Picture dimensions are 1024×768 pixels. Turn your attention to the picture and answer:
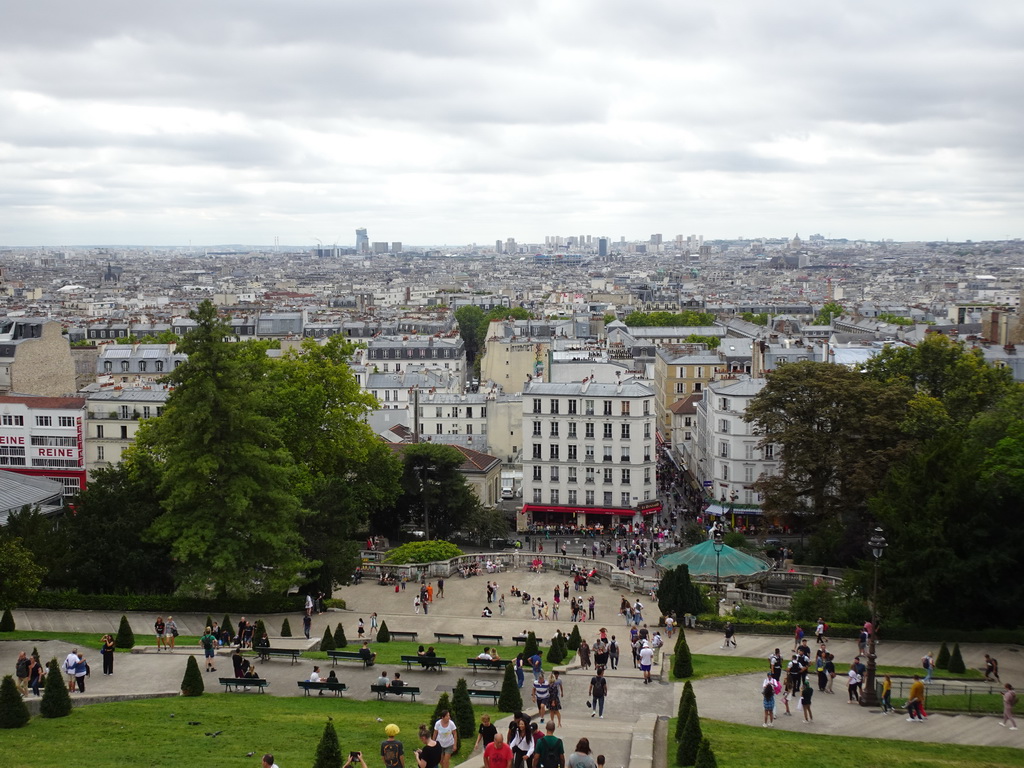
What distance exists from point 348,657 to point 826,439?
108 feet

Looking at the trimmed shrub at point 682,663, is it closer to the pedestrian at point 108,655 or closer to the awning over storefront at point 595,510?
the pedestrian at point 108,655

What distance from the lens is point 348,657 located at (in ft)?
101

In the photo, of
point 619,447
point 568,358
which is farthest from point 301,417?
point 568,358

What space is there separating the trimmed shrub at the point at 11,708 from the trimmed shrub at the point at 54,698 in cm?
67

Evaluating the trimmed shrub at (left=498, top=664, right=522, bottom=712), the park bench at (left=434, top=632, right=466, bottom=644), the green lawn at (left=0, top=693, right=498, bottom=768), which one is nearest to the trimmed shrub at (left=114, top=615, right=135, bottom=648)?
the green lawn at (left=0, top=693, right=498, bottom=768)

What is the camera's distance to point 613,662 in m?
31.2

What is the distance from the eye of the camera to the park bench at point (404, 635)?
36.7m

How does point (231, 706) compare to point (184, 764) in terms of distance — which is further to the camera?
point (231, 706)

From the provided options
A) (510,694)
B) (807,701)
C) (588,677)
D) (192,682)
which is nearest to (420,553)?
(588,677)

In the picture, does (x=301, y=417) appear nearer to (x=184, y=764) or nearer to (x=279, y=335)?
(x=184, y=764)

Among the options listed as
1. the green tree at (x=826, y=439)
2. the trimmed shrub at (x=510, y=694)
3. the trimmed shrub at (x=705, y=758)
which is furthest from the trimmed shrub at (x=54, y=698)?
the green tree at (x=826, y=439)

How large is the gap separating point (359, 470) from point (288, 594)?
47.2ft

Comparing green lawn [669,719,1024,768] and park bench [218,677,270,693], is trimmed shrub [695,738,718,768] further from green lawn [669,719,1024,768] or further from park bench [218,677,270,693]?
park bench [218,677,270,693]

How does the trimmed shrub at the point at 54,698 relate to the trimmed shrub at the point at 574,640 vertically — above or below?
above
